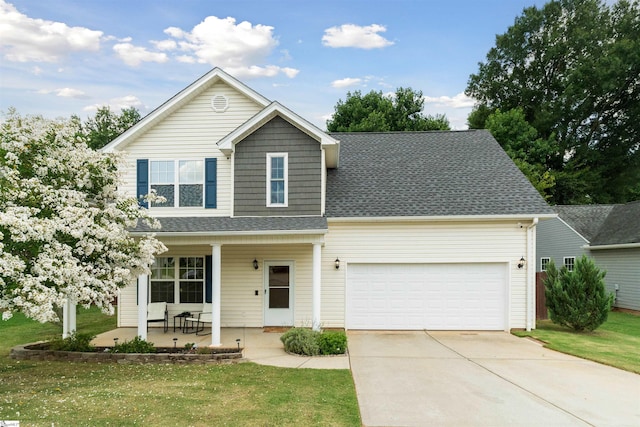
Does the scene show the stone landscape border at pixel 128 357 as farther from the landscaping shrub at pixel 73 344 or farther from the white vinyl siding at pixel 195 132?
the white vinyl siding at pixel 195 132

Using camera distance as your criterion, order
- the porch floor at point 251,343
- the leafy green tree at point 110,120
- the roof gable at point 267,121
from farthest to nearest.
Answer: the leafy green tree at point 110,120, the roof gable at point 267,121, the porch floor at point 251,343

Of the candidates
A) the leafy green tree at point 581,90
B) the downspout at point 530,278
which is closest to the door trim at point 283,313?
the downspout at point 530,278

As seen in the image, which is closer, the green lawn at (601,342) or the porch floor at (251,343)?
the porch floor at (251,343)

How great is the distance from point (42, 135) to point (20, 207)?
1883 mm

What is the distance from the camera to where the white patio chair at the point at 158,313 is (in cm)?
1283

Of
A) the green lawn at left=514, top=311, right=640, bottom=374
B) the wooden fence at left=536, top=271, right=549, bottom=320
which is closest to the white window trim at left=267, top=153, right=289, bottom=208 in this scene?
the green lawn at left=514, top=311, right=640, bottom=374

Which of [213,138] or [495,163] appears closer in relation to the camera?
[213,138]

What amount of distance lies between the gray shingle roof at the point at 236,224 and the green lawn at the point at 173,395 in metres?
3.56

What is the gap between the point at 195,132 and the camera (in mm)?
13289

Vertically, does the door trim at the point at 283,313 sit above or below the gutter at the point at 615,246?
below

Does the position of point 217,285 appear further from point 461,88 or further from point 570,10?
point 570,10

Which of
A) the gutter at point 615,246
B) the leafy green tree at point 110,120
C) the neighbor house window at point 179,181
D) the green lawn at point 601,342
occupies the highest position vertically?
the leafy green tree at point 110,120

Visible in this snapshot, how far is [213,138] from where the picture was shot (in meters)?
13.3

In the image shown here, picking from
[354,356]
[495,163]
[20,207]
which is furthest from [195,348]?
[495,163]
